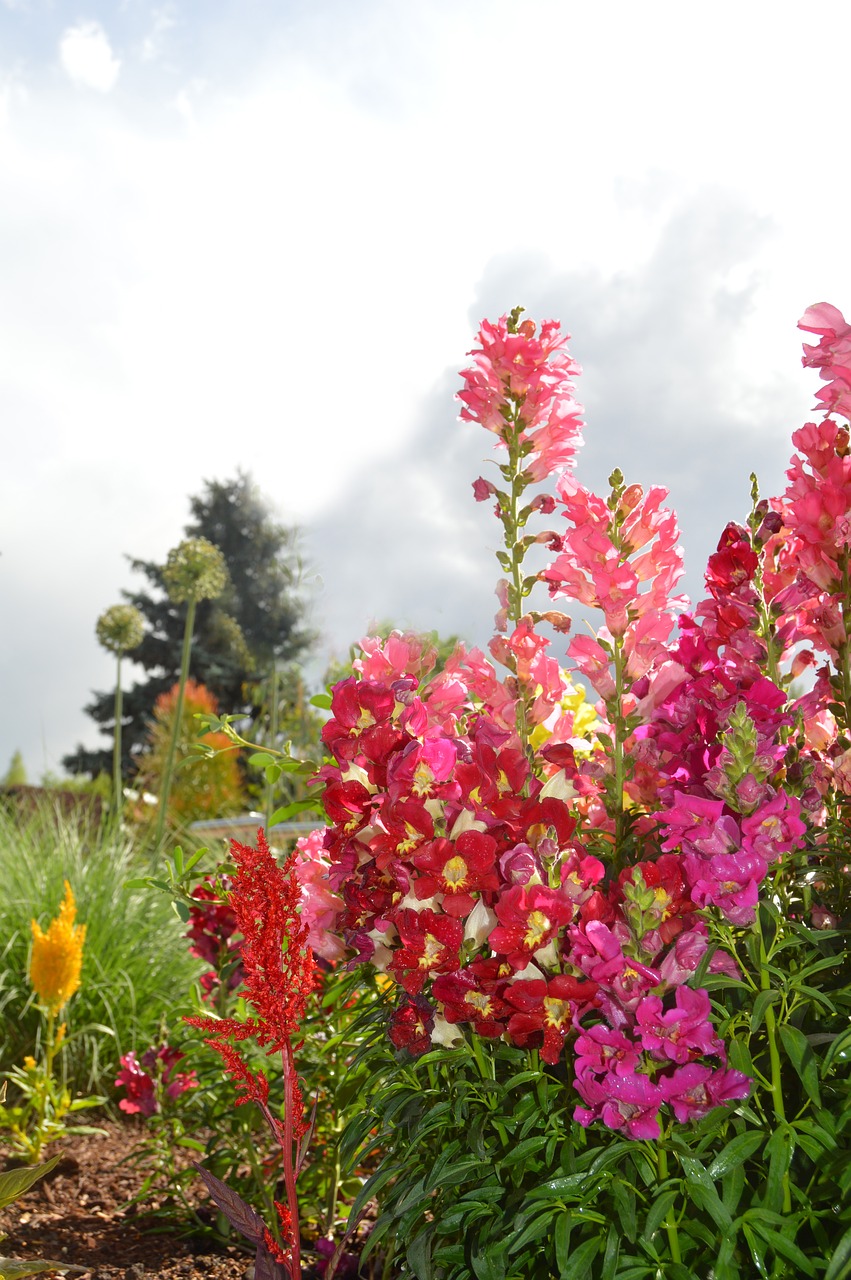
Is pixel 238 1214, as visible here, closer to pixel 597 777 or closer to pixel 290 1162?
pixel 290 1162

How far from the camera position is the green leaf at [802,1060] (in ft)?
4.45

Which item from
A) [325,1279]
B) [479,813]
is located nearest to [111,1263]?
[325,1279]

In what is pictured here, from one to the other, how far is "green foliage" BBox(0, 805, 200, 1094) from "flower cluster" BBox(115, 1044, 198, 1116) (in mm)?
1017

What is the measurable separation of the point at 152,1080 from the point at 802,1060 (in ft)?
6.30

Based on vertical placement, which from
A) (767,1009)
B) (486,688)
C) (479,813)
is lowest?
(767,1009)

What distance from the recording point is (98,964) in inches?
161

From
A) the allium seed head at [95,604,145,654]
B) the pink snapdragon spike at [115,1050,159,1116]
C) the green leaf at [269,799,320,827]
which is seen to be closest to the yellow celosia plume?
the pink snapdragon spike at [115,1050,159,1116]

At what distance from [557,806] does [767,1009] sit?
1.23ft

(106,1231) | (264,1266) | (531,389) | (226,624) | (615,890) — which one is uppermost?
(226,624)

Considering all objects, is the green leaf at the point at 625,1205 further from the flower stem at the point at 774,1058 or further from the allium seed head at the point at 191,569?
the allium seed head at the point at 191,569

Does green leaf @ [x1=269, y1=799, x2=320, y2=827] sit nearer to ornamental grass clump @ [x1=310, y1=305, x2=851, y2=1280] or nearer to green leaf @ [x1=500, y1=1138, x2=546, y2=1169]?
ornamental grass clump @ [x1=310, y1=305, x2=851, y2=1280]

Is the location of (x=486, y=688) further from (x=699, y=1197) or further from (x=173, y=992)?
A: (x=173, y=992)

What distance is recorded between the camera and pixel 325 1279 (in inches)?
79.3

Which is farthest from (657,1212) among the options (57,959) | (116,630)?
(116,630)
